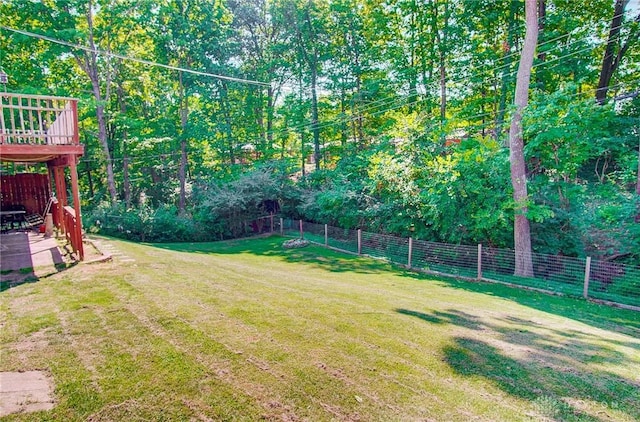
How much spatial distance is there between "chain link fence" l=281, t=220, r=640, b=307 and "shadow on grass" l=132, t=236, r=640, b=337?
1.20 ft

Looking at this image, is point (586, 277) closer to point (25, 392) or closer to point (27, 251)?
point (25, 392)

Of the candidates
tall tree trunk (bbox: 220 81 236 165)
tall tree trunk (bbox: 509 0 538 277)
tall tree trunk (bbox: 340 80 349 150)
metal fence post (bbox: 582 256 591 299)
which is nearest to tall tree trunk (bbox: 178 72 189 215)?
tall tree trunk (bbox: 220 81 236 165)

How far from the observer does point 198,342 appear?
133 inches

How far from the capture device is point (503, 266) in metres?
9.25

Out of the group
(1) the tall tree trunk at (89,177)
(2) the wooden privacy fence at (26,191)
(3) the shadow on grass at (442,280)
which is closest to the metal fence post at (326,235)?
(3) the shadow on grass at (442,280)

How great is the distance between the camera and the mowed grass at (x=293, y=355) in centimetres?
262

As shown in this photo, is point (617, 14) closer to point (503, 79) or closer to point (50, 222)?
point (503, 79)

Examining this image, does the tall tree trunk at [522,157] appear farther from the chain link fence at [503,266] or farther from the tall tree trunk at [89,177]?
the tall tree trunk at [89,177]

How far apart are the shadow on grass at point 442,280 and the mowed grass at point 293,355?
0.28 metres

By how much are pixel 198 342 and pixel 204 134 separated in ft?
62.1

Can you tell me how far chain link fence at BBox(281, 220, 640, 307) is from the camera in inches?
284

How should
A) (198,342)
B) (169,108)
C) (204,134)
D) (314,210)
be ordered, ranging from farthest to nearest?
(169,108) → (204,134) → (314,210) → (198,342)

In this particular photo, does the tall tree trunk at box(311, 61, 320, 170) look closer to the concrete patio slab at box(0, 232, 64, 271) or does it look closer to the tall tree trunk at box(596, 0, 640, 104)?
the tall tree trunk at box(596, 0, 640, 104)

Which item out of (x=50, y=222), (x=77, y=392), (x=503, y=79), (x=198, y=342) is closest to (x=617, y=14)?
(x=503, y=79)
